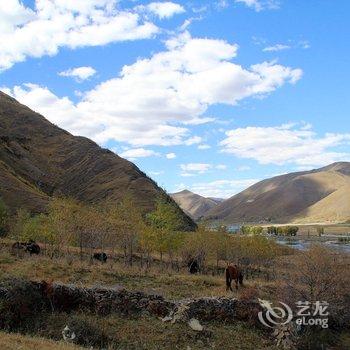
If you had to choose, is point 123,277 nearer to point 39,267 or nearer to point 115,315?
point 39,267

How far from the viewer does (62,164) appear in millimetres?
155375

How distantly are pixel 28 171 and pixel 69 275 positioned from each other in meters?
106

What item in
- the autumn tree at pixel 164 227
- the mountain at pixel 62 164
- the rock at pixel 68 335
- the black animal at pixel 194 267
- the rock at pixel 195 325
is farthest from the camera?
the mountain at pixel 62 164

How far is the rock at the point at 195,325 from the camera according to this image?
25.3 metres

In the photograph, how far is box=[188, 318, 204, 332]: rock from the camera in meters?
25.3

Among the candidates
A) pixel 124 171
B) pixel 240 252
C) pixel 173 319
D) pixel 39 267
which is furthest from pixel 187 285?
pixel 124 171

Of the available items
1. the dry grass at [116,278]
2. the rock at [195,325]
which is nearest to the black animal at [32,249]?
the dry grass at [116,278]

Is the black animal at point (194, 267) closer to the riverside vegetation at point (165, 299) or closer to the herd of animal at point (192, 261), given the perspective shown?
the herd of animal at point (192, 261)

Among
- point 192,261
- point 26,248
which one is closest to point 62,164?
point 192,261

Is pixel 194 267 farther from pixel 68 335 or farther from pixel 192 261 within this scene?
pixel 68 335

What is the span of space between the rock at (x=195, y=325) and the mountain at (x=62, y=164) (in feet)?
296

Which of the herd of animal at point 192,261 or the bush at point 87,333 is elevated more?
the herd of animal at point 192,261

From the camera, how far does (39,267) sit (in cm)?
3250

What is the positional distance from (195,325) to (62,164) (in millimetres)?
135625
